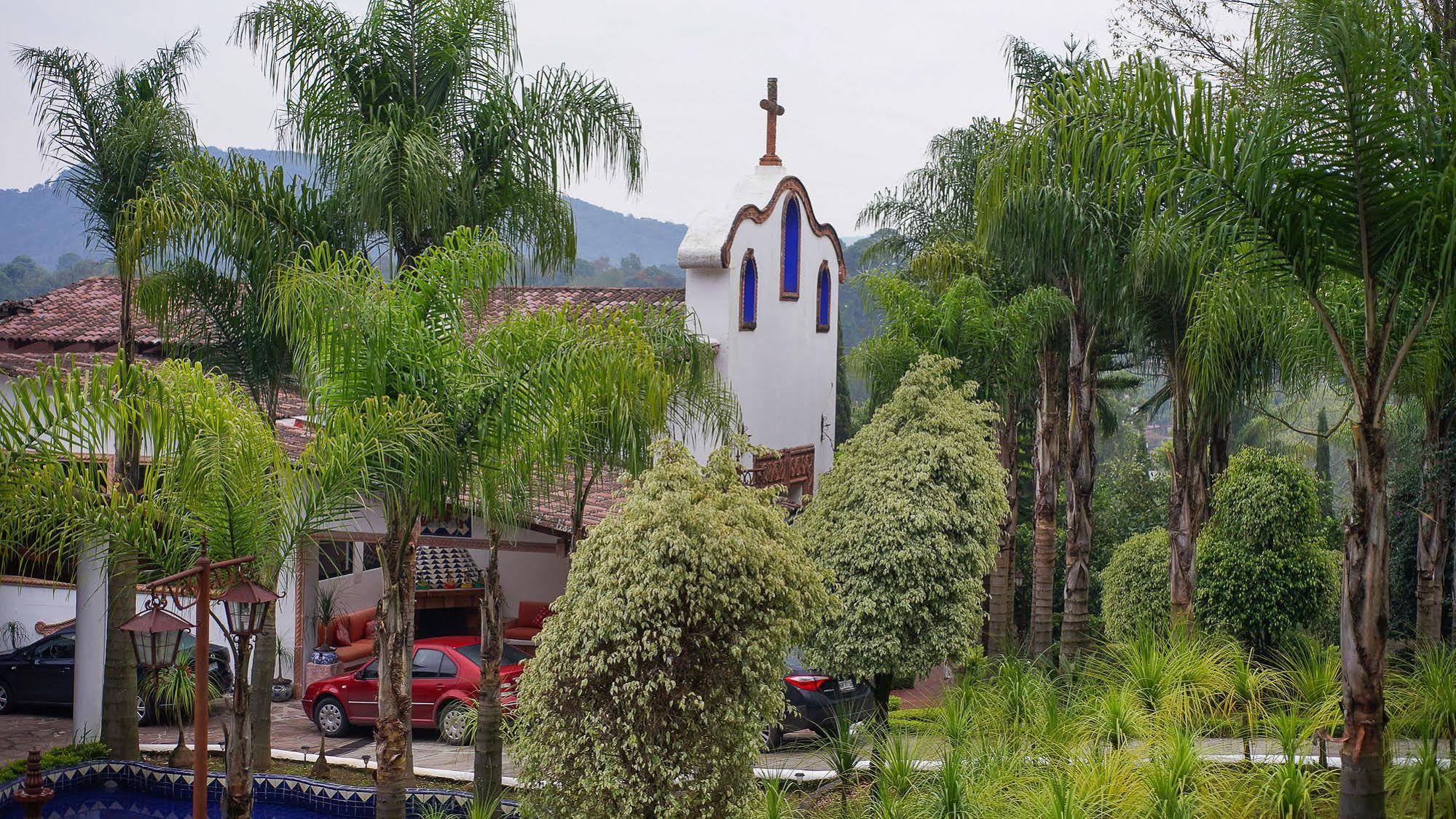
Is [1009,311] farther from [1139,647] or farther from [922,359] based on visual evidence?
[1139,647]

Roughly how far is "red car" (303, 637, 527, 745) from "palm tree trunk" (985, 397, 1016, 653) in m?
7.02

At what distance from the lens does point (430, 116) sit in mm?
10539

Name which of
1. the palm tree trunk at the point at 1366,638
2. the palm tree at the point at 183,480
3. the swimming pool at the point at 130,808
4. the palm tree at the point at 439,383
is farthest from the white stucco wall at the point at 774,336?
the palm tree trunk at the point at 1366,638

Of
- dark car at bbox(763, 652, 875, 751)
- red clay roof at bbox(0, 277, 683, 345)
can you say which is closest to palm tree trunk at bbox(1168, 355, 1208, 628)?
dark car at bbox(763, 652, 875, 751)

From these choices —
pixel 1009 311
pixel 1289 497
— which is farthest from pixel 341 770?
pixel 1289 497

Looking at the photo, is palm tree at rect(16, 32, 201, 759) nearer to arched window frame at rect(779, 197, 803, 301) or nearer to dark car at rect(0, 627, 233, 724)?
dark car at rect(0, 627, 233, 724)

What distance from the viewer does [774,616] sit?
25.5 ft

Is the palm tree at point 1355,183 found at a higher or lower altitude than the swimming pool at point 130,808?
higher

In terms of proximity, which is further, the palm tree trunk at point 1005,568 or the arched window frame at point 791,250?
the arched window frame at point 791,250

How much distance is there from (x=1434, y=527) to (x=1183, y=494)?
2.92m

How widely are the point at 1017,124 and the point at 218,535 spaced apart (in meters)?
5.78

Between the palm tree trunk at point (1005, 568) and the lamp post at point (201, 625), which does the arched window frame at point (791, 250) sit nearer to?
the palm tree trunk at point (1005, 568)

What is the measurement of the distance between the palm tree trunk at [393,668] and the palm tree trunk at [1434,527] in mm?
11298

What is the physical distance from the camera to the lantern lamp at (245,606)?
6871 millimetres
